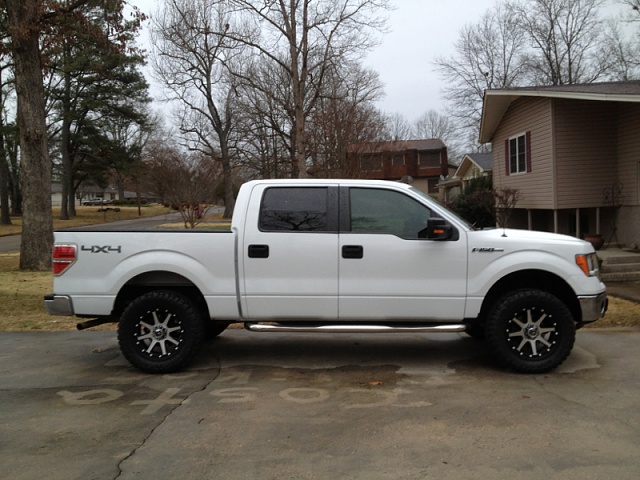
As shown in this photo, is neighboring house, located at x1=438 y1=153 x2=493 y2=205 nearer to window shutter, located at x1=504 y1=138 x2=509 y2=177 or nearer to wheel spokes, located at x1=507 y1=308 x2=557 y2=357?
window shutter, located at x1=504 y1=138 x2=509 y2=177

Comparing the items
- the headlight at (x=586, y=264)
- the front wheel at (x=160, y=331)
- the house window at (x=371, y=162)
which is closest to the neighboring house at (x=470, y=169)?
the house window at (x=371, y=162)

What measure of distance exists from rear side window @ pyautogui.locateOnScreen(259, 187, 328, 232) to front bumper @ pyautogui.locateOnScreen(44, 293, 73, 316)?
6.92 ft

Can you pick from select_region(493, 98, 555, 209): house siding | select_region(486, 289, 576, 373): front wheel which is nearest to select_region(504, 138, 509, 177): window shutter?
select_region(493, 98, 555, 209): house siding

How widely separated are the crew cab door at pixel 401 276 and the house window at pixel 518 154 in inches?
470

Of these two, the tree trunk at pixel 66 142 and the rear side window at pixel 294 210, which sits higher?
the tree trunk at pixel 66 142

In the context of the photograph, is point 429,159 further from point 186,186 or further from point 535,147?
point 535,147

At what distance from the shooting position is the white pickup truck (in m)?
5.72

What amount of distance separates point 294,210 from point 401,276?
4.21 ft

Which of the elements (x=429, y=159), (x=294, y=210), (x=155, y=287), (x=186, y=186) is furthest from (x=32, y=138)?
(x=429, y=159)

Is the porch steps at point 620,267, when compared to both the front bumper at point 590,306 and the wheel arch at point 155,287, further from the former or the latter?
the wheel arch at point 155,287

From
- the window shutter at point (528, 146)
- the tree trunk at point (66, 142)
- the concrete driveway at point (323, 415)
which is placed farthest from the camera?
the tree trunk at point (66, 142)

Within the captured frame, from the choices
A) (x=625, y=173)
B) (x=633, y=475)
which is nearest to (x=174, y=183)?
(x=625, y=173)

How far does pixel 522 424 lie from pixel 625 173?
11.7m

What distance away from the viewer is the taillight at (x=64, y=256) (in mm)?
5895
